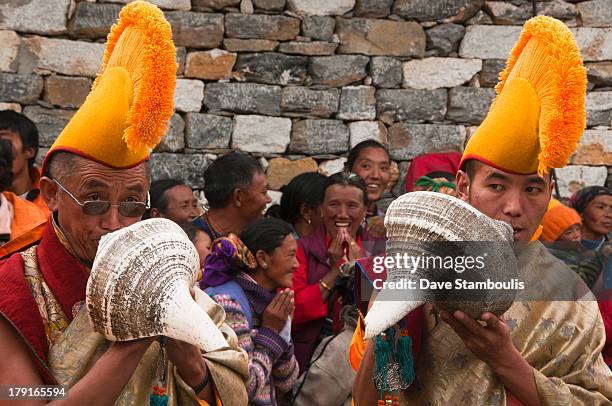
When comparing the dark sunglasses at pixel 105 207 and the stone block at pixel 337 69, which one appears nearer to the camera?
the dark sunglasses at pixel 105 207

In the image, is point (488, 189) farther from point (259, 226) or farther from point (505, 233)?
point (259, 226)

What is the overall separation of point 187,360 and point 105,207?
499 mm

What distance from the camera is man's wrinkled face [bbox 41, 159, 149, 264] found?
9.87 feet

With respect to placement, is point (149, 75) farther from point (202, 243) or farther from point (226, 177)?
point (226, 177)

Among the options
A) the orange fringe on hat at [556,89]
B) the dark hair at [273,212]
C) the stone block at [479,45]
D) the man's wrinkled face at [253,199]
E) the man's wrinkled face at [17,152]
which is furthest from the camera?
the stone block at [479,45]

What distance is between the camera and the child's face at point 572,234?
669 centimetres

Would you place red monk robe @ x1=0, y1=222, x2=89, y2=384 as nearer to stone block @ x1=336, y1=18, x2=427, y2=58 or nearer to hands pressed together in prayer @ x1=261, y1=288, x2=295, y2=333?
hands pressed together in prayer @ x1=261, y1=288, x2=295, y2=333

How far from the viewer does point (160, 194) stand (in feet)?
20.0

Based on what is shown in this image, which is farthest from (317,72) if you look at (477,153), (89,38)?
(477,153)

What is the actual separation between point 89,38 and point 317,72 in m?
1.69

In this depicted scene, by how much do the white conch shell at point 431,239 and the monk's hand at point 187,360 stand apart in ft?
1.76

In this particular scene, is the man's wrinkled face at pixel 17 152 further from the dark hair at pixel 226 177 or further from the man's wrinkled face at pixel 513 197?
the man's wrinkled face at pixel 513 197

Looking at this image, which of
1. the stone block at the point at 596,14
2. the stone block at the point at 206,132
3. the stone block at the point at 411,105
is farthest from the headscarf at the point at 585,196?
the stone block at the point at 206,132

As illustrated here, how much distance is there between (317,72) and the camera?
7.92 metres
